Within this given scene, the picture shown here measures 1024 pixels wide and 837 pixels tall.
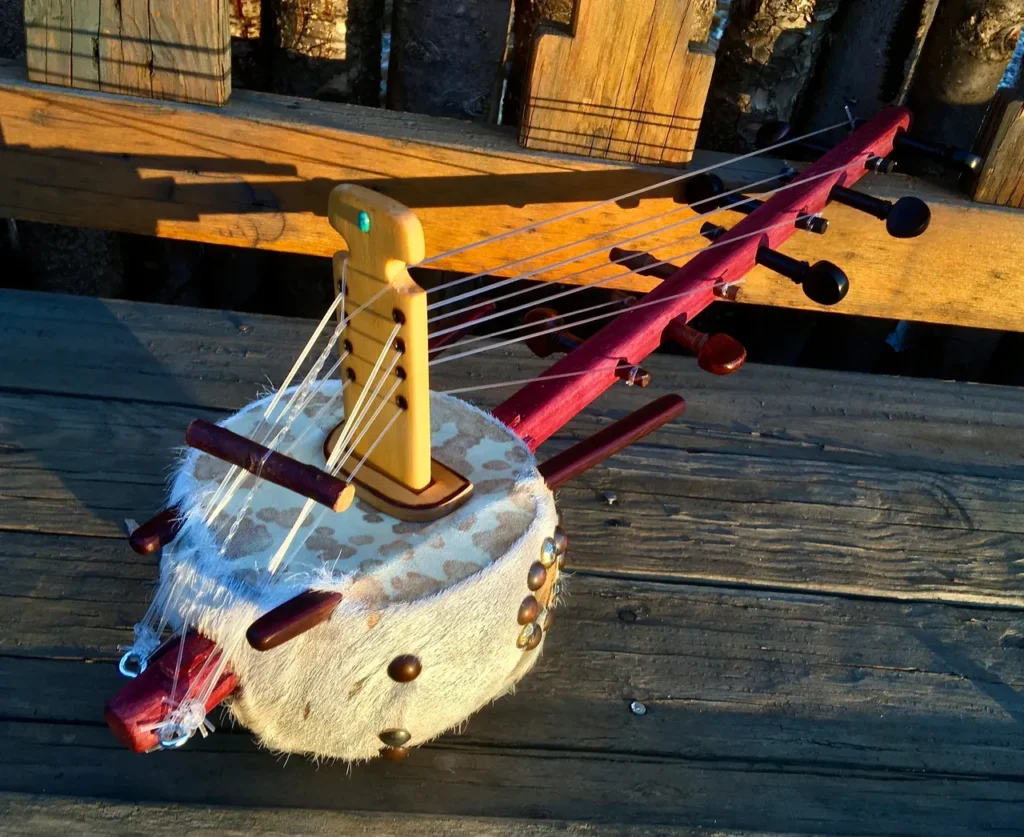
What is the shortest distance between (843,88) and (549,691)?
1.51 meters

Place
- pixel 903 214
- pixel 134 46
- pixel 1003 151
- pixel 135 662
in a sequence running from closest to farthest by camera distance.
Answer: pixel 135 662, pixel 903 214, pixel 134 46, pixel 1003 151

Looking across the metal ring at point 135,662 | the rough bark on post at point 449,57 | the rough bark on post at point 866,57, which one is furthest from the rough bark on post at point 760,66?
the metal ring at point 135,662

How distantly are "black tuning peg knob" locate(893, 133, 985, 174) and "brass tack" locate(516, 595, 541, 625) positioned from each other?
3.56ft

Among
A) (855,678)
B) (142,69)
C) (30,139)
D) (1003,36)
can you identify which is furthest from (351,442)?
(1003,36)

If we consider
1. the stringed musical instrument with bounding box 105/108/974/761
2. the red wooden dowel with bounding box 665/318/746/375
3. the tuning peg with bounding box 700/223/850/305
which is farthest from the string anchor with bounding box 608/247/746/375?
the stringed musical instrument with bounding box 105/108/974/761

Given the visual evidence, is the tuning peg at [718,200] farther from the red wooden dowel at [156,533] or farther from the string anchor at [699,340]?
the red wooden dowel at [156,533]

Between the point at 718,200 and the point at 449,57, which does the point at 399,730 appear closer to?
the point at 718,200

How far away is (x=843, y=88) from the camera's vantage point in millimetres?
2078

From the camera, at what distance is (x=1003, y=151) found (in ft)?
5.81

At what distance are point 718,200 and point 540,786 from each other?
3.44 feet

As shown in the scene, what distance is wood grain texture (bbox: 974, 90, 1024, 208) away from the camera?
1.74m

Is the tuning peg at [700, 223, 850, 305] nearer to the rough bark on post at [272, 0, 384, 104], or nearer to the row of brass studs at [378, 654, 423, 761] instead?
the row of brass studs at [378, 654, 423, 761]

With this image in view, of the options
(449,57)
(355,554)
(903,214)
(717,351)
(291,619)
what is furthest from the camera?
(449,57)

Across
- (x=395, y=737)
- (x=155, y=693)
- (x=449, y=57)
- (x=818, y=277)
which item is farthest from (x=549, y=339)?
(x=449, y=57)
